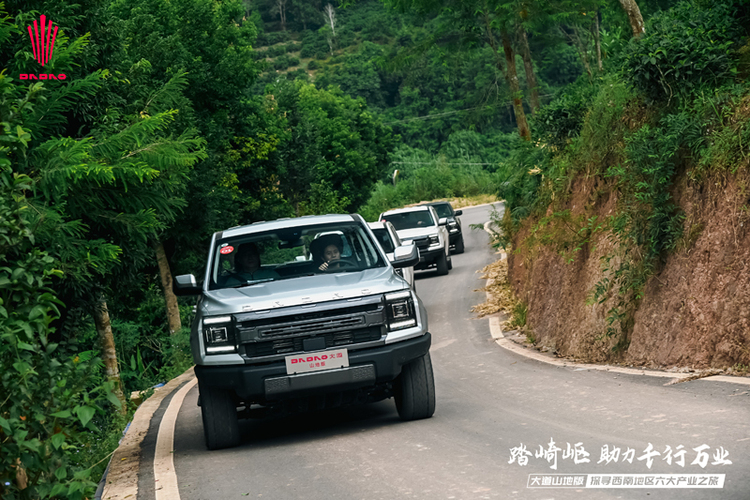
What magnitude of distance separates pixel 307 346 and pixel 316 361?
15 centimetres

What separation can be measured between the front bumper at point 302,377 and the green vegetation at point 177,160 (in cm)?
105

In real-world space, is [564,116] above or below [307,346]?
above

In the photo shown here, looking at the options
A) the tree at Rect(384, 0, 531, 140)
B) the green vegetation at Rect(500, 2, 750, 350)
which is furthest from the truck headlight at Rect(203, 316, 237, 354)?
the tree at Rect(384, 0, 531, 140)

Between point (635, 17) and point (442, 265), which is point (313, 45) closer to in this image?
point (442, 265)

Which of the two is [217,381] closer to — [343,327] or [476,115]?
[343,327]

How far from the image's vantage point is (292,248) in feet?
29.8

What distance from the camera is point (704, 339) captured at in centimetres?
888

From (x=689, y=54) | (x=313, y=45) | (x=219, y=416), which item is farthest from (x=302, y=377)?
(x=313, y=45)

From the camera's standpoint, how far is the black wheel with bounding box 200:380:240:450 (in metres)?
7.66

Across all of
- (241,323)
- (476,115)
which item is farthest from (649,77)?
(476,115)

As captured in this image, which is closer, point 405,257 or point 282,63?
point 405,257

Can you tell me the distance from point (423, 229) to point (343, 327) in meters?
17.2

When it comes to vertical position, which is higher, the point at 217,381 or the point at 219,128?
the point at 219,128

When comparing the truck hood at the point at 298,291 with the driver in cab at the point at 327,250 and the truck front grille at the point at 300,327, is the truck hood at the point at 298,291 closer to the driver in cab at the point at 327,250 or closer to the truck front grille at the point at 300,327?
the truck front grille at the point at 300,327
